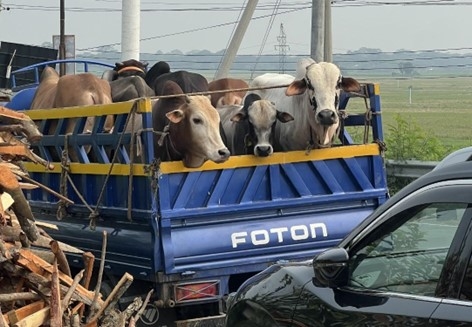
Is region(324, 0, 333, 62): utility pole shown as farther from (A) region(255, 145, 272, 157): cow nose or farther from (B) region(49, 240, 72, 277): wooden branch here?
(B) region(49, 240, 72, 277): wooden branch

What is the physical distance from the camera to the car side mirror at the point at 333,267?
537cm

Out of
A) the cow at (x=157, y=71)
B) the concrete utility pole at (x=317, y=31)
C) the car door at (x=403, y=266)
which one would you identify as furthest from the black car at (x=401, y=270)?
the concrete utility pole at (x=317, y=31)

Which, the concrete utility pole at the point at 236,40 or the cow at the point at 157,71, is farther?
the concrete utility pole at the point at 236,40

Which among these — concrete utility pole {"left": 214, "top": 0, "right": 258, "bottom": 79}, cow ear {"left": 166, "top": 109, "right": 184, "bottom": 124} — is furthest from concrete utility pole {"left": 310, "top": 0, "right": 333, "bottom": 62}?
Result: cow ear {"left": 166, "top": 109, "right": 184, "bottom": 124}

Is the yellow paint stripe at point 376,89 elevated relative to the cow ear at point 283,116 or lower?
elevated

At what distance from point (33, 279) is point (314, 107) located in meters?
3.51

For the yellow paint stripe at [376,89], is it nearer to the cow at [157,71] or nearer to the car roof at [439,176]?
the cow at [157,71]

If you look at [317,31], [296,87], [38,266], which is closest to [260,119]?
[296,87]

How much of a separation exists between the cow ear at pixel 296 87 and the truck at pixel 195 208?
0.58 m

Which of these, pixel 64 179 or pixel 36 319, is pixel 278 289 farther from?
pixel 64 179

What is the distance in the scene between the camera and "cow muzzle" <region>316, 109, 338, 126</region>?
30.5 feet

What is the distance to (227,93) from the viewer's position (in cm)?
1085

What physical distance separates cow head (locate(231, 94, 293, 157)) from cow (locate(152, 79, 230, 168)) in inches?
20.3

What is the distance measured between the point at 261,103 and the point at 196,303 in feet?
7.12
